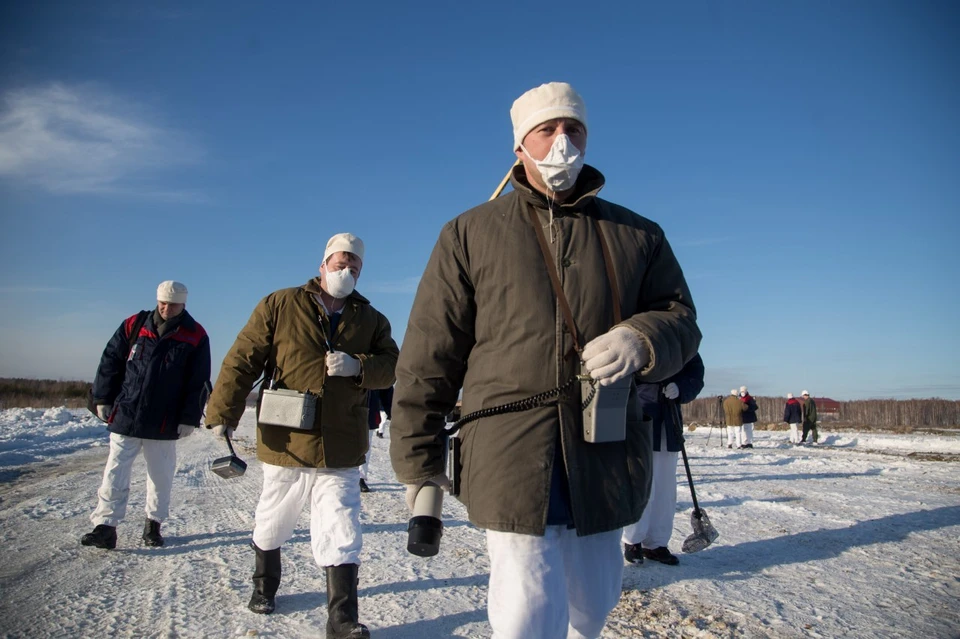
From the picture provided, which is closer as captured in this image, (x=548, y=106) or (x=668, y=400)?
(x=548, y=106)

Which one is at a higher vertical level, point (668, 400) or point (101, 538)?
point (668, 400)

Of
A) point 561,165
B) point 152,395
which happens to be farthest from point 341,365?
point 152,395

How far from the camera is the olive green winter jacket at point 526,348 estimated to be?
197 centimetres

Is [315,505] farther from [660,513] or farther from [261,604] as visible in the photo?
[660,513]

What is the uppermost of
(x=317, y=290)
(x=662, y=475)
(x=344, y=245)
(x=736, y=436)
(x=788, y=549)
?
(x=344, y=245)

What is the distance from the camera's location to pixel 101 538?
5164 mm

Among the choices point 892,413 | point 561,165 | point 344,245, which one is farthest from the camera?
point 892,413

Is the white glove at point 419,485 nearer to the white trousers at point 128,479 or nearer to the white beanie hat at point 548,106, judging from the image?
the white beanie hat at point 548,106

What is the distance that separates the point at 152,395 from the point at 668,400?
464 cm

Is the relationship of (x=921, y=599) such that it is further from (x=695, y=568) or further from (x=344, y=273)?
(x=344, y=273)

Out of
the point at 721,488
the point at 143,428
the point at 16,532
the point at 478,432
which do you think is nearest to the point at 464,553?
the point at 143,428

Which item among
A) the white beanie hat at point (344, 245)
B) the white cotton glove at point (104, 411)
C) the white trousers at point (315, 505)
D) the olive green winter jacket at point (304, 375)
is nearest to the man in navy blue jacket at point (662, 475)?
the olive green winter jacket at point (304, 375)

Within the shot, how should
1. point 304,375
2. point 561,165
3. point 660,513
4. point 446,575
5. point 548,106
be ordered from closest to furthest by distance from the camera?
1. point 561,165
2. point 548,106
3. point 304,375
4. point 446,575
5. point 660,513

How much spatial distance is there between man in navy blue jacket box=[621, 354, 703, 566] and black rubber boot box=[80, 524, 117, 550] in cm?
435
